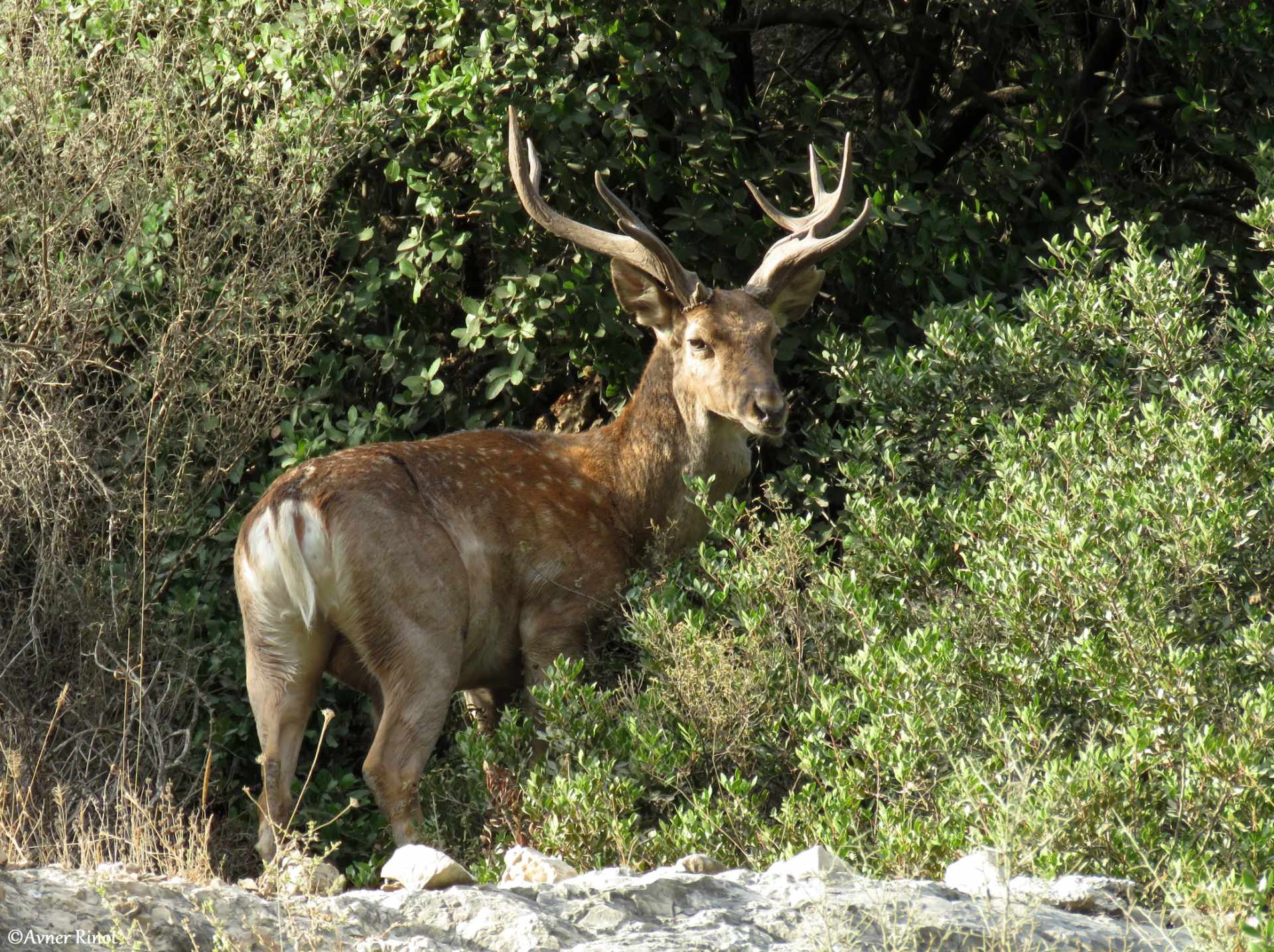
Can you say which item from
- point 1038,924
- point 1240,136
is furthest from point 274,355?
point 1240,136

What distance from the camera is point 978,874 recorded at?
453 cm

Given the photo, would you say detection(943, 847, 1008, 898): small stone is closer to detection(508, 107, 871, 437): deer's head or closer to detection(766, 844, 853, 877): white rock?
detection(766, 844, 853, 877): white rock

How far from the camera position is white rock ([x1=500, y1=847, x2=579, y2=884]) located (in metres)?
4.59

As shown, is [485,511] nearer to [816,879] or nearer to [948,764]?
[948,764]

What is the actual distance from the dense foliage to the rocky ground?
14.0 inches

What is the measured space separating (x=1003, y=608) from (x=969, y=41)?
5.25m

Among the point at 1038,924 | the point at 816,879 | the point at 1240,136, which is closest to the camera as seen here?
the point at 1038,924

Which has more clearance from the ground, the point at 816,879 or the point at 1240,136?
the point at 1240,136

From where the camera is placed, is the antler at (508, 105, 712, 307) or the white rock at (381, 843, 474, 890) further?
the antler at (508, 105, 712, 307)

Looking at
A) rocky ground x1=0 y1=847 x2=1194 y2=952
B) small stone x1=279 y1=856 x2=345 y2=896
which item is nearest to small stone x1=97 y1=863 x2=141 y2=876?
rocky ground x1=0 y1=847 x2=1194 y2=952

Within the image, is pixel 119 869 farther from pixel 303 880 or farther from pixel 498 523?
pixel 498 523

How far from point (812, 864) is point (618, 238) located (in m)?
3.69

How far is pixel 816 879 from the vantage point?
170 inches

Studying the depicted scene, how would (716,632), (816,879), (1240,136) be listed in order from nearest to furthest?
1. (816,879)
2. (716,632)
3. (1240,136)
